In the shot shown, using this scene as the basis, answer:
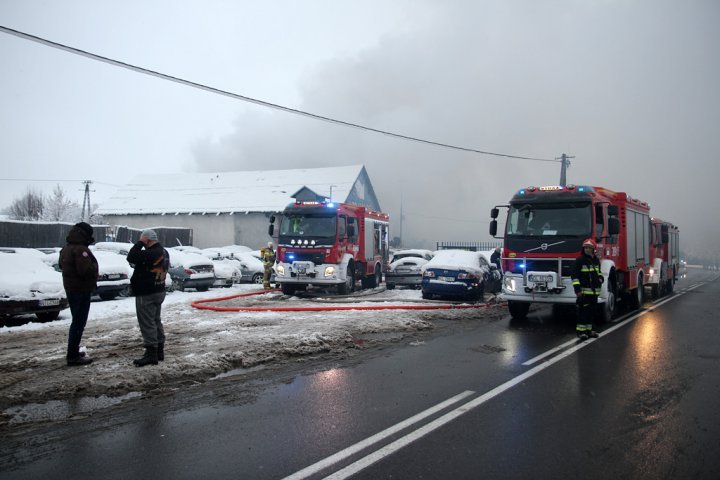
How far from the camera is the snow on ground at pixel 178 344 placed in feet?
18.6

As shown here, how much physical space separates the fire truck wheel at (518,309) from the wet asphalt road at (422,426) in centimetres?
408

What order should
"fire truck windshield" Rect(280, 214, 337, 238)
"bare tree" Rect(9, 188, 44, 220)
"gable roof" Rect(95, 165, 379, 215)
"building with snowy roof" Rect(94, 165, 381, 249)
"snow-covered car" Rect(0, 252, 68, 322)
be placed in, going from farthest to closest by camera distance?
1. "bare tree" Rect(9, 188, 44, 220)
2. "gable roof" Rect(95, 165, 379, 215)
3. "building with snowy roof" Rect(94, 165, 381, 249)
4. "fire truck windshield" Rect(280, 214, 337, 238)
5. "snow-covered car" Rect(0, 252, 68, 322)

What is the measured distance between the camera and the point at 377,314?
11.3 metres

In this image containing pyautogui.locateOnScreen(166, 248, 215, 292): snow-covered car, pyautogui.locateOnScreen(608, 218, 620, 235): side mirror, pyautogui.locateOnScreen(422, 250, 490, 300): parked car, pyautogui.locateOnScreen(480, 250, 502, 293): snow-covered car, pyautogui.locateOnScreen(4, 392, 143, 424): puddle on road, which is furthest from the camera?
pyautogui.locateOnScreen(480, 250, 502, 293): snow-covered car

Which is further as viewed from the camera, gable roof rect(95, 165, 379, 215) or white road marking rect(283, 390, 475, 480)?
gable roof rect(95, 165, 379, 215)

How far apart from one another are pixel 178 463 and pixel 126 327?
664 cm

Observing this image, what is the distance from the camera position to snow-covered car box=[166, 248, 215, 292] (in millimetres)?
16484

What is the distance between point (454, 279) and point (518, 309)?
9.81ft


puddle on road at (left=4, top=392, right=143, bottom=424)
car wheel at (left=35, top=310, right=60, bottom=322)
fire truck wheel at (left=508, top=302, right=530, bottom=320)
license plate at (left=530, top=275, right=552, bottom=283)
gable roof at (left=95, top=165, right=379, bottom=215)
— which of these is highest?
gable roof at (left=95, top=165, right=379, bottom=215)

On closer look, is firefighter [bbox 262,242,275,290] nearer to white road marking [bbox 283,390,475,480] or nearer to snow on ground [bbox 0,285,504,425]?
snow on ground [bbox 0,285,504,425]

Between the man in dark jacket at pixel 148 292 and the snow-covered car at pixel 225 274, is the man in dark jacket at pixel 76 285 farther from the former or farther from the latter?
the snow-covered car at pixel 225 274

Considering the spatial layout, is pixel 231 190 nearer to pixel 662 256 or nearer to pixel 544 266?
pixel 662 256

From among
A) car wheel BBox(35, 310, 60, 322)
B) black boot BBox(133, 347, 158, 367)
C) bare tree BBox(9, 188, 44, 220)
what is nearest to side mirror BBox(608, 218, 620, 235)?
black boot BBox(133, 347, 158, 367)

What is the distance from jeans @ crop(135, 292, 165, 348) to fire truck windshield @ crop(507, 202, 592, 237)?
7.74 m
